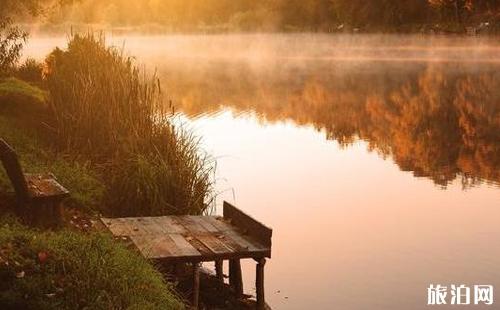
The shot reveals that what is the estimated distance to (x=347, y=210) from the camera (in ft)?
56.6

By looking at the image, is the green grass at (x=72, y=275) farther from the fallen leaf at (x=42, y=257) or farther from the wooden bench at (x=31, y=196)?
the wooden bench at (x=31, y=196)

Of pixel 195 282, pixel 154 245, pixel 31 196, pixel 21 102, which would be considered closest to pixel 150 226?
pixel 154 245

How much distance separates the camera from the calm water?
12930 millimetres

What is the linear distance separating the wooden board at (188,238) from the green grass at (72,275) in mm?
646

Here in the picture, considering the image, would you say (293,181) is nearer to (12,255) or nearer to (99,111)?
(99,111)

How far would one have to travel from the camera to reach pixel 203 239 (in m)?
10.5

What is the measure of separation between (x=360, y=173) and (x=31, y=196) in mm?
12792

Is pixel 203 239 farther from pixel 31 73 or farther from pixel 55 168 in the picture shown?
pixel 31 73

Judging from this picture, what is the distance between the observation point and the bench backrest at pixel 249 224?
1018 cm

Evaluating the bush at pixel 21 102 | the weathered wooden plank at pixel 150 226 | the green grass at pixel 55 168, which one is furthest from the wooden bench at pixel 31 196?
the bush at pixel 21 102

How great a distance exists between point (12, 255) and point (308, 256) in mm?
6397

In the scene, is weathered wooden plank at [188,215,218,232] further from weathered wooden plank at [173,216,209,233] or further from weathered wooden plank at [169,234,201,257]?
weathered wooden plank at [169,234,201,257]

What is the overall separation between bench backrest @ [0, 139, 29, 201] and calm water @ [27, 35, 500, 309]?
3.50 m

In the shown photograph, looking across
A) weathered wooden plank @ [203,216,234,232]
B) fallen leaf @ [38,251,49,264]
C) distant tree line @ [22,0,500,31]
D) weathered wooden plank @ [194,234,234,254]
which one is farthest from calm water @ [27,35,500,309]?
distant tree line @ [22,0,500,31]
